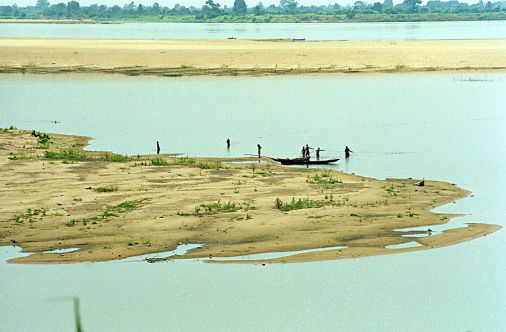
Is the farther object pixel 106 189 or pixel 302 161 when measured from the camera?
pixel 302 161

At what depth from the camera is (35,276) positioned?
16.7m

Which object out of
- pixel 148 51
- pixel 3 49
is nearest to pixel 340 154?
pixel 148 51

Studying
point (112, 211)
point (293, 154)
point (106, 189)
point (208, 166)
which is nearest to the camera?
point (112, 211)

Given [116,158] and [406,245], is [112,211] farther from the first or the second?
[116,158]

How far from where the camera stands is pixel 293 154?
3281 centimetres

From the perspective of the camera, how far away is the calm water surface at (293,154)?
14930 mm

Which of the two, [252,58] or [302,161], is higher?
[252,58]

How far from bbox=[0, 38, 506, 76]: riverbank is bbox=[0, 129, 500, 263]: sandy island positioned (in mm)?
46190

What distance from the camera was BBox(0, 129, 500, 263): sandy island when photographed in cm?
1842

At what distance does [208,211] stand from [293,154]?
1254 centimetres

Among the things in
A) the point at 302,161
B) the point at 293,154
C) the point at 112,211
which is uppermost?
the point at 112,211

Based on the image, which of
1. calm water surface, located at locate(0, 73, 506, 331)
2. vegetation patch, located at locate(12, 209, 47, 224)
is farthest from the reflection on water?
vegetation patch, located at locate(12, 209, 47, 224)

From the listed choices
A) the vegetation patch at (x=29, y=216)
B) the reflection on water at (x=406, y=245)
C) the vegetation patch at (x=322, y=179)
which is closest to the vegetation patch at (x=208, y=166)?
the vegetation patch at (x=322, y=179)

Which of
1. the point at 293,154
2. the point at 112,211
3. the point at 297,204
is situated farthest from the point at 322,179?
the point at 112,211
